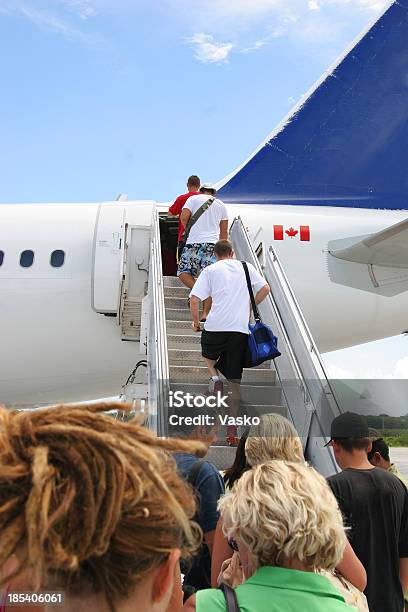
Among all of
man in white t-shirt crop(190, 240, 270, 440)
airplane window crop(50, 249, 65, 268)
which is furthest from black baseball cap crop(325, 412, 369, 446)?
airplane window crop(50, 249, 65, 268)

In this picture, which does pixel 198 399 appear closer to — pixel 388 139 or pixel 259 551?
pixel 259 551

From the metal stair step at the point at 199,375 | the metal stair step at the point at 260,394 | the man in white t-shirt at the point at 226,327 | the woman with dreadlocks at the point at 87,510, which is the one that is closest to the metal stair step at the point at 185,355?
the metal stair step at the point at 199,375

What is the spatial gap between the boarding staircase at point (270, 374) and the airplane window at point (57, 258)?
8.09ft

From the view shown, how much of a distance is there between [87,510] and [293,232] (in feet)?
31.2

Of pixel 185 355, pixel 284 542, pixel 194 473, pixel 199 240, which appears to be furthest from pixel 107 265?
pixel 284 542

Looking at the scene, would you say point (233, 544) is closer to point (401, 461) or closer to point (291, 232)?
point (291, 232)

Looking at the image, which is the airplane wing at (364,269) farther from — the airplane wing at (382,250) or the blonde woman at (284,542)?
the blonde woman at (284,542)

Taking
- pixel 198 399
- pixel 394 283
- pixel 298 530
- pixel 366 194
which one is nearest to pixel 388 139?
pixel 366 194

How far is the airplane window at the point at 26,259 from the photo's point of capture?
10.1m

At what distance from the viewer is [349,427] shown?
3.59 metres

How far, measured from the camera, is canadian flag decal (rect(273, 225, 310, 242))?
10.4 metres

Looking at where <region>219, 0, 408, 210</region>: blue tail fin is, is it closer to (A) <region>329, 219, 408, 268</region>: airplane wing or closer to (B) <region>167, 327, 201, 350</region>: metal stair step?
(A) <region>329, 219, 408, 268</region>: airplane wing

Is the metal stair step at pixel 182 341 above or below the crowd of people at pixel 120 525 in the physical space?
above

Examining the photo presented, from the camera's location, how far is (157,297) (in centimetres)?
711
